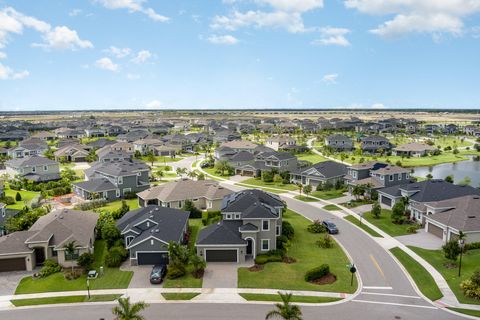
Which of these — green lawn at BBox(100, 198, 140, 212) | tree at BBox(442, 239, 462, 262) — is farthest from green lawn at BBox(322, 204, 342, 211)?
green lawn at BBox(100, 198, 140, 212)

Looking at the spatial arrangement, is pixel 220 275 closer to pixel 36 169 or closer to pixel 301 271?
pixel 301 271

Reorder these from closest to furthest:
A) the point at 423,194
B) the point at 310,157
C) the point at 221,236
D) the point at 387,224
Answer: the point at 221,236 < the point at 387,224 < the point at 423,194 < the point at 310,157

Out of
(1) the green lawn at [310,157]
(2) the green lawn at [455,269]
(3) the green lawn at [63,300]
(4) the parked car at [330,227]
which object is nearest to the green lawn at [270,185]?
(4) the parked car at [330,227]

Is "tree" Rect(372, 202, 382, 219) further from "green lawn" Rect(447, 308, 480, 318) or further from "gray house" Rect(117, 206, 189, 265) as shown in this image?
"gray house" Rect(117, 206, 189, 265)

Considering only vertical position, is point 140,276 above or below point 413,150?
below

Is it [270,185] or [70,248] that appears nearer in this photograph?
[70,248]

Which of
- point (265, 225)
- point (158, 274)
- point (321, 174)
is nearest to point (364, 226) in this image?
point (265, 225)

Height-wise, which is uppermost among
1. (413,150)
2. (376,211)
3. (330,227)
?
(413,150)

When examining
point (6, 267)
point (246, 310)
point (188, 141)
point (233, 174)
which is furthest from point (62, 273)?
point (188, 141)
